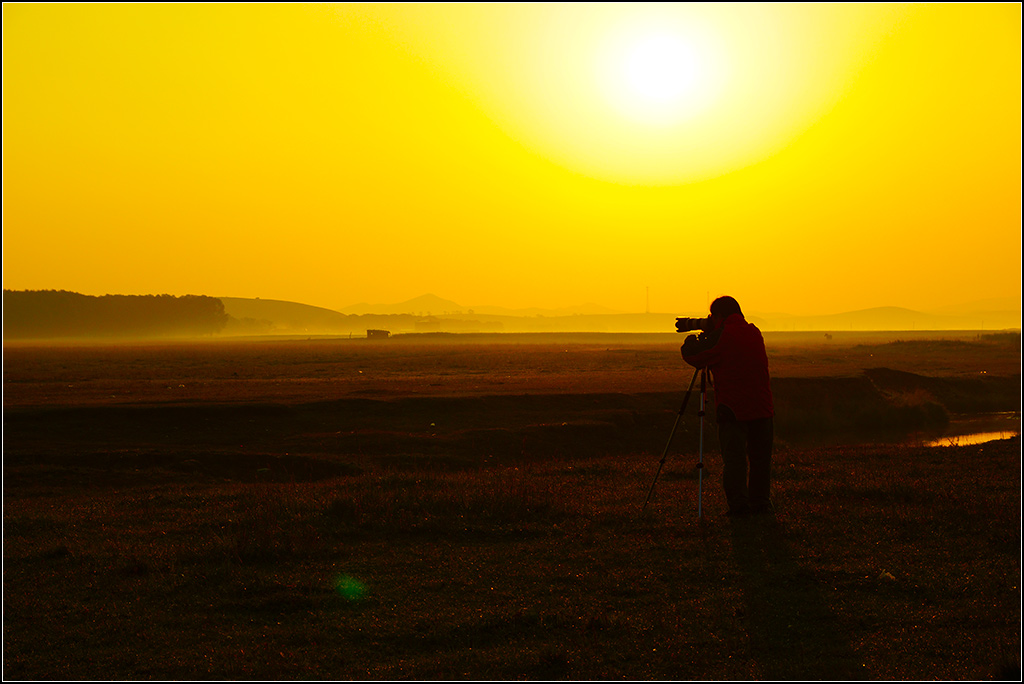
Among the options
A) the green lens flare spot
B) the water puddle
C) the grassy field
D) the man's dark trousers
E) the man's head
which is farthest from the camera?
the water puddle

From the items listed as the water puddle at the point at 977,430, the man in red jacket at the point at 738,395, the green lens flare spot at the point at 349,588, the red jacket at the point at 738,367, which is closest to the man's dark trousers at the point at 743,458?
the man in red jacket at the point at 738,395

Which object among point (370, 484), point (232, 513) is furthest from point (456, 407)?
point (232, 513)

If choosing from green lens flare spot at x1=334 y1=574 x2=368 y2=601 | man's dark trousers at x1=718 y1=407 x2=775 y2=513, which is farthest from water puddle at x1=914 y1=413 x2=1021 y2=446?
green lens flare spot at x1=334 y1=574 x2=368 y2=601

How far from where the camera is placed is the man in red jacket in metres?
9.17

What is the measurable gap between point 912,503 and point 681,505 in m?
2.74

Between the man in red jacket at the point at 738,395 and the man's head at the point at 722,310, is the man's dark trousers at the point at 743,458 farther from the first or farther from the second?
the man's head at the point at 722,310

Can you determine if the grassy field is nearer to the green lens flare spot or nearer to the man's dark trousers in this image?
the green lens flare spot

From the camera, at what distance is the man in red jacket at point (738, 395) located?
917cm

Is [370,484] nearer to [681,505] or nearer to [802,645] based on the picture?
[681,505]

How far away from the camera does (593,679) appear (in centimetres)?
533

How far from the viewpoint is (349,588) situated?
23.7 feet

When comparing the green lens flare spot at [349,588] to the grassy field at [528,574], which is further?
the green lens flare spot at [349,588]

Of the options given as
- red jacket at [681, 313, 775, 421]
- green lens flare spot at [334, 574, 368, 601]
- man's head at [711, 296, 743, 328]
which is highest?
man's head at [711, 296, 743, 328]

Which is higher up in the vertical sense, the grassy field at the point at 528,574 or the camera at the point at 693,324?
the camera at the point at 693,324
